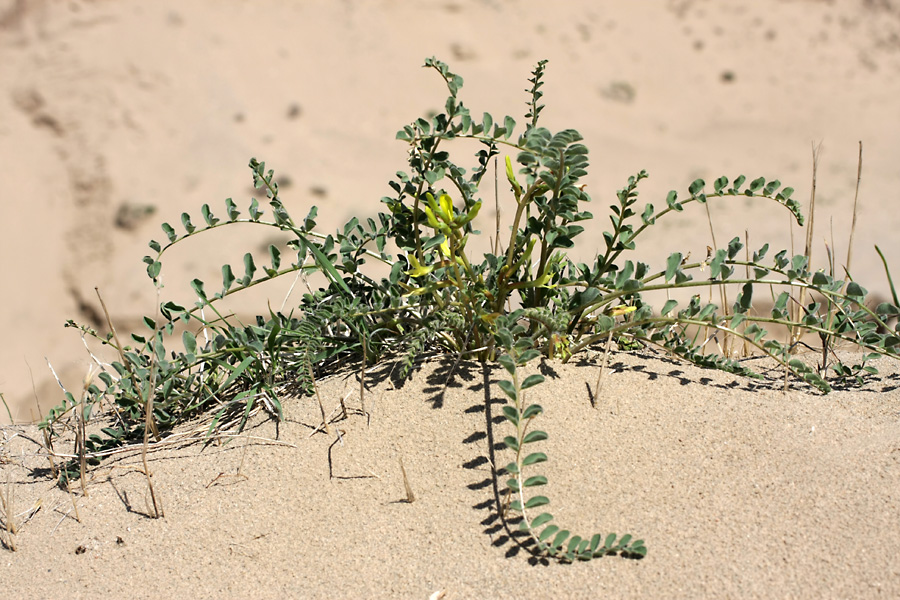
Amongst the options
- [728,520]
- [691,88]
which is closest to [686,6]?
[691,88]

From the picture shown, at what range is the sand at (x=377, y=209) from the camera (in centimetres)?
147

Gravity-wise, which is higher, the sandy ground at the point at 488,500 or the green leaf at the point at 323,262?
the green leaf at the point at 323,262

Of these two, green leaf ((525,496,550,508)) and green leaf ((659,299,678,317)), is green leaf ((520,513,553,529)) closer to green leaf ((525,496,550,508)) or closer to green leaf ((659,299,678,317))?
green leaf ((525,496,550,508))

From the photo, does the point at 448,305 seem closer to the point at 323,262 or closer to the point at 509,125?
the point at 323,262

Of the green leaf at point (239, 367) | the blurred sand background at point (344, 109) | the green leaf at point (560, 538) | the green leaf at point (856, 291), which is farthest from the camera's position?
the blurred sand background at point (344, 109)

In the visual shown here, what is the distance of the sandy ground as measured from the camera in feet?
4.54

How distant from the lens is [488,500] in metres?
1.56

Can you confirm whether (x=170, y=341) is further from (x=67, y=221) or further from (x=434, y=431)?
(x=434, y=431)

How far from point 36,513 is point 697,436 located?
1425 millimetres

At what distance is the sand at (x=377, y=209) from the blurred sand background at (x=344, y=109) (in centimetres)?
3

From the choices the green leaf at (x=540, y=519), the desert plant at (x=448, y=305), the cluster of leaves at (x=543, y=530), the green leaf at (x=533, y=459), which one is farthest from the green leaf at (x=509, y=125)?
Result: the green leaf at (x=540, y=519)

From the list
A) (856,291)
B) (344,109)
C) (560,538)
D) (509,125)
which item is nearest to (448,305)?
(509,125)

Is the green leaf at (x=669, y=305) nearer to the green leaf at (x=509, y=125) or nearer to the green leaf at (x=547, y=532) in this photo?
the green leaf at (x=509, y=125)

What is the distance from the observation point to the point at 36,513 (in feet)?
5.78
